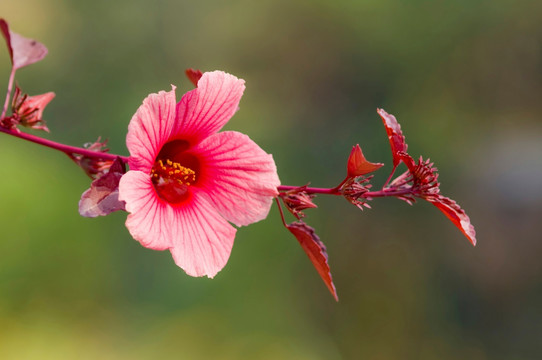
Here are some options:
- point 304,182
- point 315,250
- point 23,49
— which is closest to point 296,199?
point 315,250

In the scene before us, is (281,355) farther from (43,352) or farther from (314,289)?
(43,352)

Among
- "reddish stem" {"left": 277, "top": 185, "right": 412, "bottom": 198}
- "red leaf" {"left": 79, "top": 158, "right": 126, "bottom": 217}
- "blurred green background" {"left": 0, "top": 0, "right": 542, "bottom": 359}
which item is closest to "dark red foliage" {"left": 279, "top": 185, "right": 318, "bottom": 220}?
"reddish stem" {"left": 277, "top": 185, "right": 412, "bottom": 198}

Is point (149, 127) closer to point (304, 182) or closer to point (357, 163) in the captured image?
point (357, 163)

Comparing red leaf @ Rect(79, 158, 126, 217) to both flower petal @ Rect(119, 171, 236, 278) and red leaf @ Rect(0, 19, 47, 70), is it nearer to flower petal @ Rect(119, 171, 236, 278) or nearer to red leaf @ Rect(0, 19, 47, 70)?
flower petal @ Rect(119, 171, 236, 278)

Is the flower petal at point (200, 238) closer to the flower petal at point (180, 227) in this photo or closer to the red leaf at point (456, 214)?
the flower petal at point (180, 227)

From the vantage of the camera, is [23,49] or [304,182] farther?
[304,182]

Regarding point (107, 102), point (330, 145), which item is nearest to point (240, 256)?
point (330, 145)
